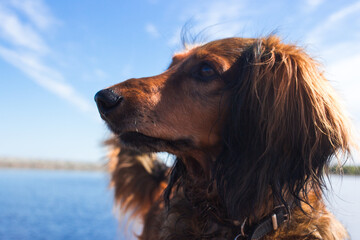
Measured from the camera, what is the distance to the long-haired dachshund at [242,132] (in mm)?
2244

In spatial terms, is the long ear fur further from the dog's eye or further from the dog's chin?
the dog's eye

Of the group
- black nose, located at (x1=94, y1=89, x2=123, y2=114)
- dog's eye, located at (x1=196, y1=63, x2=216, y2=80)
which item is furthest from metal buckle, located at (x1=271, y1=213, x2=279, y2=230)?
black nose, located at (x1=94, y1=89, x2=123, y2=114)

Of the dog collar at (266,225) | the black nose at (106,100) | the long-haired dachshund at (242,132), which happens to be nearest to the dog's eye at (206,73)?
the long-haired dachshund at (242,132)

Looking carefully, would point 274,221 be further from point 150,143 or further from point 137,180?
point 137,180

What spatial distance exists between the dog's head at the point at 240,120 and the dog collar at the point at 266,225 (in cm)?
13

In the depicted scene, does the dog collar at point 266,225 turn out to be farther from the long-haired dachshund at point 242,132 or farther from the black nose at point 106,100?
the black nose at point 106,100

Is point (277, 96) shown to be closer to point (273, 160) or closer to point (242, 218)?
point (273, 160)

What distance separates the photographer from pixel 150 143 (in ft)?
7.64

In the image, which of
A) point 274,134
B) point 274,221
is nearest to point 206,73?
point 274,134

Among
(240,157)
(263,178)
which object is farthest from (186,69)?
(263,178)

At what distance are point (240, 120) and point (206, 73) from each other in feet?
1.39

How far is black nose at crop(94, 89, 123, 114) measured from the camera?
2.18 metres

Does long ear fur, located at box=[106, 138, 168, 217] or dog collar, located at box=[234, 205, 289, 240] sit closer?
dog collar, located at box=[234, 205, 289, 240]

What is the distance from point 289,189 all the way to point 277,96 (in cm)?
67
